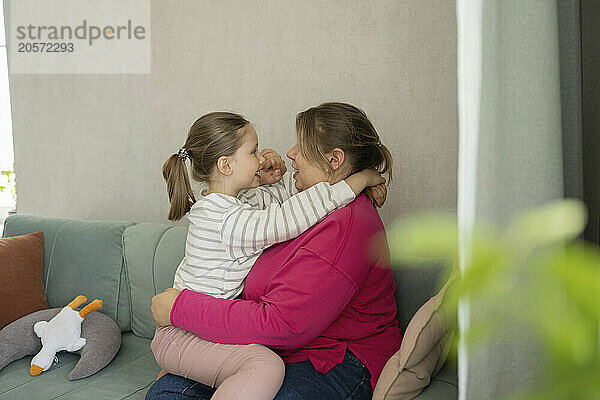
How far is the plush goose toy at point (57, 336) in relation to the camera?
205 centimetres

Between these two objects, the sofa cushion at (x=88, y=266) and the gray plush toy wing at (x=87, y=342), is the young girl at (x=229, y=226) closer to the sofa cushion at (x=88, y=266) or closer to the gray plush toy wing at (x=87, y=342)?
the gray plush toy wing at (x=87, y=342)

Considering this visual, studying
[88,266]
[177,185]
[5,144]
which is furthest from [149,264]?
[5,144]

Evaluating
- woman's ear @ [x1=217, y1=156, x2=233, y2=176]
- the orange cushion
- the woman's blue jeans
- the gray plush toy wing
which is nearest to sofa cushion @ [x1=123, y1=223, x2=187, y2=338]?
the gray plush toy wing

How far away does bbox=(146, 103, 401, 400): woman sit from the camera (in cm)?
151

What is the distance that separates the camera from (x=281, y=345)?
5.10 feet

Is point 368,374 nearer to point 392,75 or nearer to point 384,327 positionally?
point 384,327

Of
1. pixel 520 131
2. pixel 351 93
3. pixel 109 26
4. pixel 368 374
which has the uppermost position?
pixel 109 26

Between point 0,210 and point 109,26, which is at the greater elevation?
point 109,26

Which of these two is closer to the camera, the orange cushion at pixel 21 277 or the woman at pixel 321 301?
the woman at pixel 321 301

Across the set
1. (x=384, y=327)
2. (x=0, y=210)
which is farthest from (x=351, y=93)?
(x=0, y=210)

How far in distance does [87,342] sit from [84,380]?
0.15 m

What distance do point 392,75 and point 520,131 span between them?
1367 mm

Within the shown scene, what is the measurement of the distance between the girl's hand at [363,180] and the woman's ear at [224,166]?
0.35 meters

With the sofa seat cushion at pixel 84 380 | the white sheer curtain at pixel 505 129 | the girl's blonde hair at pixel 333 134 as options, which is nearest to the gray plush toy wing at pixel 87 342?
the sofa seat cushion at pixel 84 380
